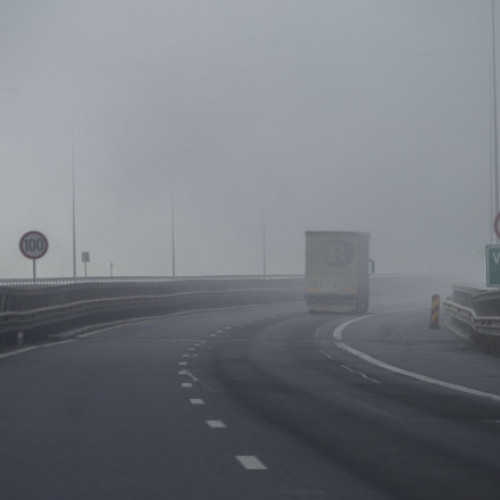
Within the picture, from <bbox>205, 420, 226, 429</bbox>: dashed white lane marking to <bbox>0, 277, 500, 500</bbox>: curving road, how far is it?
5cm

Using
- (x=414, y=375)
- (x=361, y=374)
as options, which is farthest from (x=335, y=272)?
(x=361, y=374)

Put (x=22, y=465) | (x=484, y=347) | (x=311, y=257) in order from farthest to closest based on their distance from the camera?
(x=311, y=257)
(x=484, y=347)
(x=22, y=465)

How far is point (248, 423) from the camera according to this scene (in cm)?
1401

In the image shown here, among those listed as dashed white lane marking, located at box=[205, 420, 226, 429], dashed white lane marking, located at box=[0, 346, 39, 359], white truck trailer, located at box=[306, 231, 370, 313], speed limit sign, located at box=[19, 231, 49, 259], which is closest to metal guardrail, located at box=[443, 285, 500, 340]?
dashed white lane marking, located at box=[0, 346, 39, 359]

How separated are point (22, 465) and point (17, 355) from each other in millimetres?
15159

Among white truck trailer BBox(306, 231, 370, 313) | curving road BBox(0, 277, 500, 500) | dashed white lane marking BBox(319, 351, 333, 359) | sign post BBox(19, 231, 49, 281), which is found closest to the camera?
curving road BBox(0, 277, 500, 500)

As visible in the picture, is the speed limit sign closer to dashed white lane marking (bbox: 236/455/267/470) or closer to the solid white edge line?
the solid white edge line

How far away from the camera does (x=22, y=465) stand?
35.0 ft

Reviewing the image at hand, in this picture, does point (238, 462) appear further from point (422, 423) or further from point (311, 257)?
point (311, 257)

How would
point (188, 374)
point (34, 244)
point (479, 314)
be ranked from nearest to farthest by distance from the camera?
1. point (188, 374)
2. point (479, 314)
3. point (34, 244)

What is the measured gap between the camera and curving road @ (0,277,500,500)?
9805 mm

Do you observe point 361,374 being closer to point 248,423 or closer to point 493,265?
point 493,265

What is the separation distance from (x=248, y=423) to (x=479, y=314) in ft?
63.8

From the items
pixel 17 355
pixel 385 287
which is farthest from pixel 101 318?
pixel 385 287
